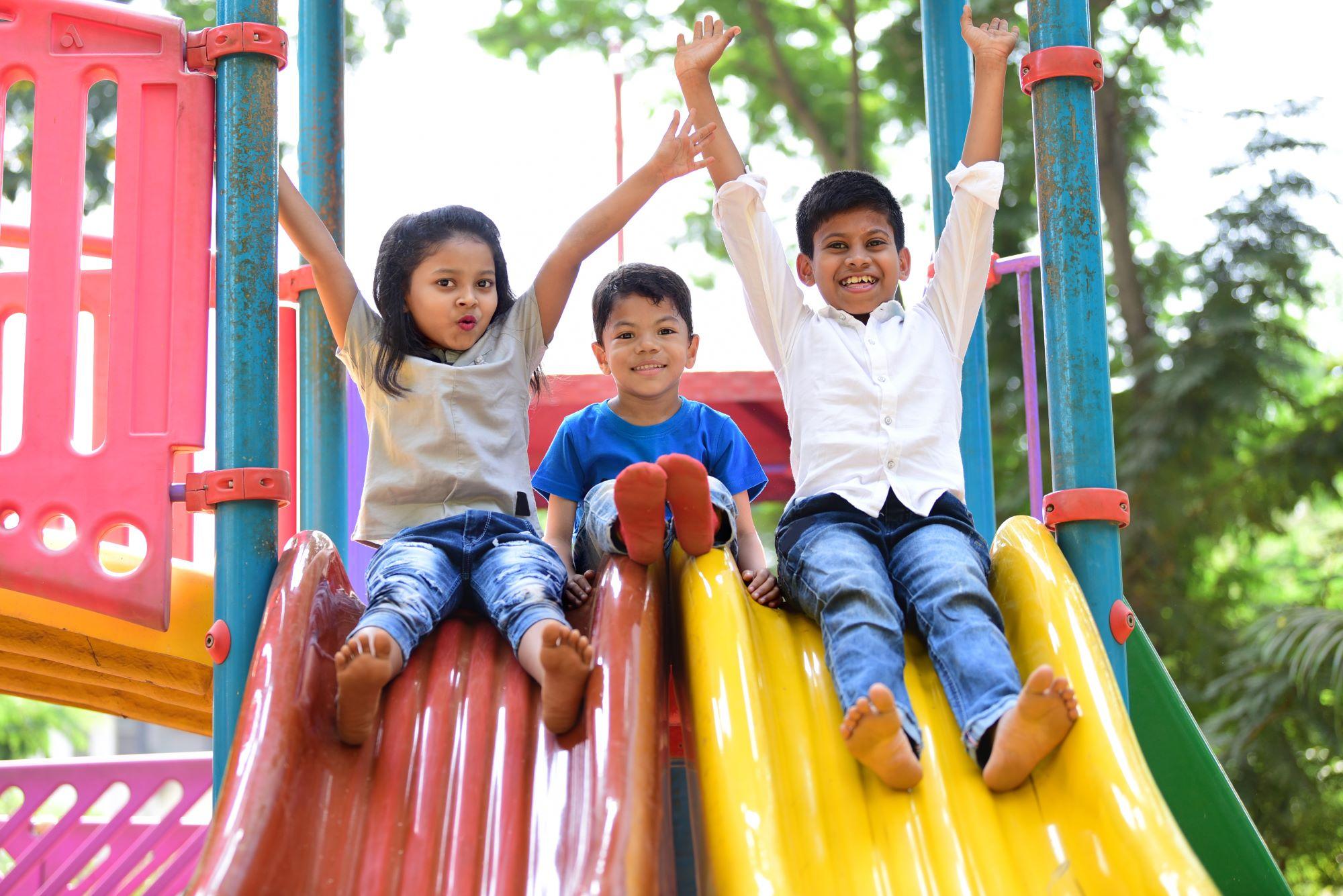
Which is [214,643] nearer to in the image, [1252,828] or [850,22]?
→ [1252,828]

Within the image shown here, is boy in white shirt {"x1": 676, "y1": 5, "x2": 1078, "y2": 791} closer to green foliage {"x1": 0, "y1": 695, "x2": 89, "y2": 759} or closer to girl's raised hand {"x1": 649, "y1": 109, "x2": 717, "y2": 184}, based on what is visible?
girl's raised hand {"x1": 649, "y1": 109, "x2": 717, "y2": 184}

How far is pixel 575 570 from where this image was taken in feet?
9.89

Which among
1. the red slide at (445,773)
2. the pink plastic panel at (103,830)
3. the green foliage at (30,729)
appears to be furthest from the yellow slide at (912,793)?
the green foliage at (30,729)

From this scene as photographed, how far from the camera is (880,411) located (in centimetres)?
278

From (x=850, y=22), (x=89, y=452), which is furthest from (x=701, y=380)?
(x=850, y=22)

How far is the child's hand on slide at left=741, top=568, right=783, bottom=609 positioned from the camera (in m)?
2.65

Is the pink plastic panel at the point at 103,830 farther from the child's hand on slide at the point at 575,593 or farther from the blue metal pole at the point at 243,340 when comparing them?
the child's hand on slide at the point at 575,593

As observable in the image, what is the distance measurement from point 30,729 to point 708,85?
8.32 m

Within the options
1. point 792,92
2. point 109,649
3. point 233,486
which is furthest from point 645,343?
point 792,92

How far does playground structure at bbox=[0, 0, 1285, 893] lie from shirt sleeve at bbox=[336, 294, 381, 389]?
32 centimetres

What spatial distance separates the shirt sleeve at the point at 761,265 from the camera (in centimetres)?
286

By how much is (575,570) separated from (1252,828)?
58.1 inches

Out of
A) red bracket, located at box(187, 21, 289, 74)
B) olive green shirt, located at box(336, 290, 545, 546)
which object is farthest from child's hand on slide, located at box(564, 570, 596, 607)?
red bracket, located at box(187, 21, 289, 74)

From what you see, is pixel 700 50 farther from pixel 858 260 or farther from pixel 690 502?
pixel 690 502
